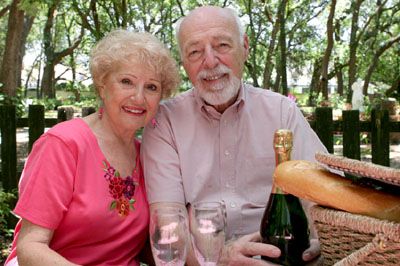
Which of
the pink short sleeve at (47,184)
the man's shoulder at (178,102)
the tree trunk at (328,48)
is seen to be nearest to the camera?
the pink short sleeve at (47,184)

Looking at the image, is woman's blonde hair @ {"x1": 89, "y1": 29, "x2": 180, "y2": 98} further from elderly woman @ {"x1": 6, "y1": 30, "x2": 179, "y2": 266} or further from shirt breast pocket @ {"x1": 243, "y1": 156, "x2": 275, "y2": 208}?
shirt breast pocket @ {"x1": 243, "y1": 156, "x2": 275, "y2": 208}

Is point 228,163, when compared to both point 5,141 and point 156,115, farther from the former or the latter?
point 5,141

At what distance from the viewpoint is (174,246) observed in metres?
1.33

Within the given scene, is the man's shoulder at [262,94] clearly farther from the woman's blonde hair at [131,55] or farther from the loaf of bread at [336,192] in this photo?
the loaf of bread at [336,192]

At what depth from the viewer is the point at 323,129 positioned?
4531 millimetres

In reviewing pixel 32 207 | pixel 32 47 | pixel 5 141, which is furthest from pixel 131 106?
pixel 32 47

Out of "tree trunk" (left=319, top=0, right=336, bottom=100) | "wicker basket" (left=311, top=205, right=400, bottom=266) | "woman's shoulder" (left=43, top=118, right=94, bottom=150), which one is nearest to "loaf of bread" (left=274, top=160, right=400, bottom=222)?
"wicker basket" (left=311, top=205, right=400, bottom=266)

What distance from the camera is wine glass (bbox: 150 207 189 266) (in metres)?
1.32

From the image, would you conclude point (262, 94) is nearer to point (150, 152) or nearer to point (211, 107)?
point (211, 107)

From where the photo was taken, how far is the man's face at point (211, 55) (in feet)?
7.52

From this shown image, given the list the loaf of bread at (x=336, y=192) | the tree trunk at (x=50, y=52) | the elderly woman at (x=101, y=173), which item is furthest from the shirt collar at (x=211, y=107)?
the tree trunk at (x=50, y=52)

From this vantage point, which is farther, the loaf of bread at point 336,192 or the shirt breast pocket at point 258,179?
the shirt breast pocket at point 258,179

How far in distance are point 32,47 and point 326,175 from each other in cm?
4963

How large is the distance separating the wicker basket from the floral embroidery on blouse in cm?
97
